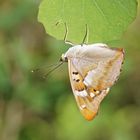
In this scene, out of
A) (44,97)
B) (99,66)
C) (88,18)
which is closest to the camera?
(88,18)

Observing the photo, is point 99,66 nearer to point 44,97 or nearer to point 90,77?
point 90,77

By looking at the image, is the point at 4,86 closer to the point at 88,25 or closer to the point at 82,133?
the point at 82,133

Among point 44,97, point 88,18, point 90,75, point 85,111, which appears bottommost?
point 44,97

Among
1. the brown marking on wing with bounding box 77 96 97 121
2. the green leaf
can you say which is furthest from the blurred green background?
the green leaf

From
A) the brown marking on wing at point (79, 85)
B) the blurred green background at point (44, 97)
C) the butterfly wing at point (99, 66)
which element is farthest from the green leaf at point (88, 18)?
the blurred green background at point (44, 97)

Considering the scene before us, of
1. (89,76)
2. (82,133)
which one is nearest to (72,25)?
(89,76)

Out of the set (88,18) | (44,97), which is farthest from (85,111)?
(44,97)

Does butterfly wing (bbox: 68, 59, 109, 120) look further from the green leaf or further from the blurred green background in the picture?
the blurred green background
